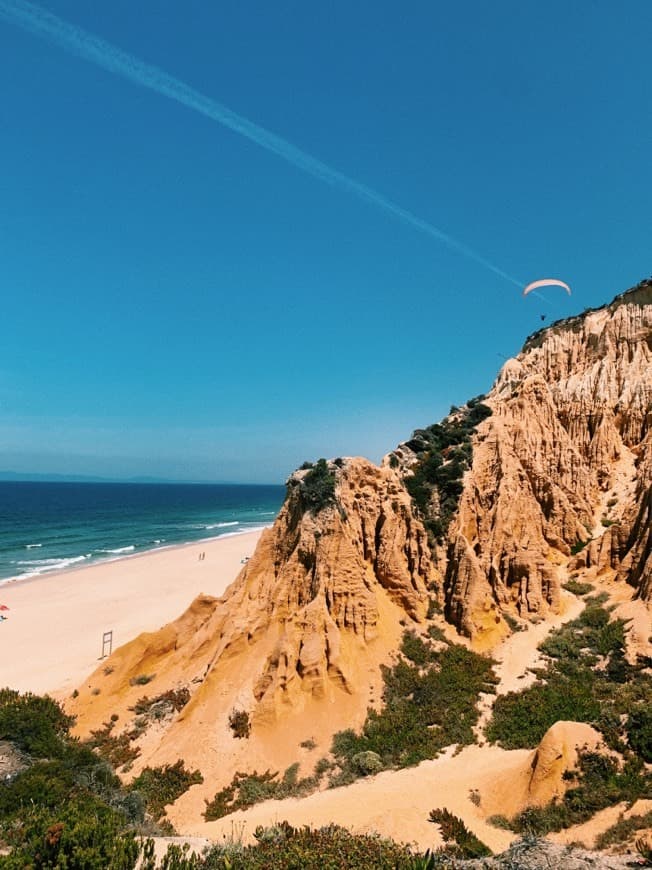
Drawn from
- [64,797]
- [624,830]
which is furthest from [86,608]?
[624,830]

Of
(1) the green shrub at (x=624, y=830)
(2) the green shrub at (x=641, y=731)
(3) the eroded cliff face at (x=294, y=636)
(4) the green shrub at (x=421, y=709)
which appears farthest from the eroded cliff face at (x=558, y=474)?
(1) the green shrub at (x=624, y=830)

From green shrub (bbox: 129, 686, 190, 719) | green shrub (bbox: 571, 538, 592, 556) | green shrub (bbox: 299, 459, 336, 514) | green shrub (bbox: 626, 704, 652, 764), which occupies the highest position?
green shrub (bbox: 299, 459, 336, 514)

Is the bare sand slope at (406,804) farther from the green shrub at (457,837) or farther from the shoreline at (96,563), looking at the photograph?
the shoreline at (96,563)

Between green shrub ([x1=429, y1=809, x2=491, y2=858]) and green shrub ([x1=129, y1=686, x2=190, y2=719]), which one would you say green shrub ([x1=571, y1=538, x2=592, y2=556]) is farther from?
green shrub ([x1=129, y1=686, x2=190, y2=719])

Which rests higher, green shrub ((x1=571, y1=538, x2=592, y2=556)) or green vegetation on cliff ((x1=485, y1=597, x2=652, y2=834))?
green shrub ((x1=571, y1=538, x2=592, y2=556))

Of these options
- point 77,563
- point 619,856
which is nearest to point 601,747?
point 619,856

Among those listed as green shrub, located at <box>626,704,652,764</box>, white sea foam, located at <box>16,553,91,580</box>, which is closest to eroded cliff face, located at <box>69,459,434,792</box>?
green shrub, located at <box>626,704,652,764</box>

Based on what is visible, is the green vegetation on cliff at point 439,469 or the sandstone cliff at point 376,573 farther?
the green vegetation on cliff at point 439,469
